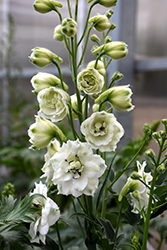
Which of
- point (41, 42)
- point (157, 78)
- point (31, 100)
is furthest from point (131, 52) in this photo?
point (31, 100)

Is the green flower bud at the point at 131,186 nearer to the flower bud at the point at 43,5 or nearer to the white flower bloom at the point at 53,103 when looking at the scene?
the white flower bloom at the point at 53,103

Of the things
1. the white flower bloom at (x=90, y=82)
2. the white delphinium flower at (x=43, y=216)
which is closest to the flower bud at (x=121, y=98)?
the white flower bloom at (x=90, y=82)

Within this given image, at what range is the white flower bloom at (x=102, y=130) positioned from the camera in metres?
0.43

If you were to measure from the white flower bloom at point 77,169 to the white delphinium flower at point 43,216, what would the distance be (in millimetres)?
30

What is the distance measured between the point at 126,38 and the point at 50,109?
1.09 metres

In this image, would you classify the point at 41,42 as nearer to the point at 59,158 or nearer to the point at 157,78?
the point at 157,78

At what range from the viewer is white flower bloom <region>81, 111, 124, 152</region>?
1.42 feet

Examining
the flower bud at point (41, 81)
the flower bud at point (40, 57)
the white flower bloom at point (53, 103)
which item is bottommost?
the white flower bloom at point (53, 103)

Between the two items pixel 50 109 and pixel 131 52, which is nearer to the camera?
pixel 50 109

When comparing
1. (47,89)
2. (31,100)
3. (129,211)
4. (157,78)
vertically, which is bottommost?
(31,100)

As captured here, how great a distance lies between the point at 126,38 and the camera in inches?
57.0

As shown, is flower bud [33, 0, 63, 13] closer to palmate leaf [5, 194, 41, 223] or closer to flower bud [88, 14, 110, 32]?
flower bud [88, 14, 110, 32]

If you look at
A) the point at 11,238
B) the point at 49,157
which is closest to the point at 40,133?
the point at 49,157

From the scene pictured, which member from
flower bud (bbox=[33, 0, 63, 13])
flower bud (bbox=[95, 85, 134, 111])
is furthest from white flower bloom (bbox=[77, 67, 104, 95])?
flower bud (bbox=[33, 0, 63, 13])
